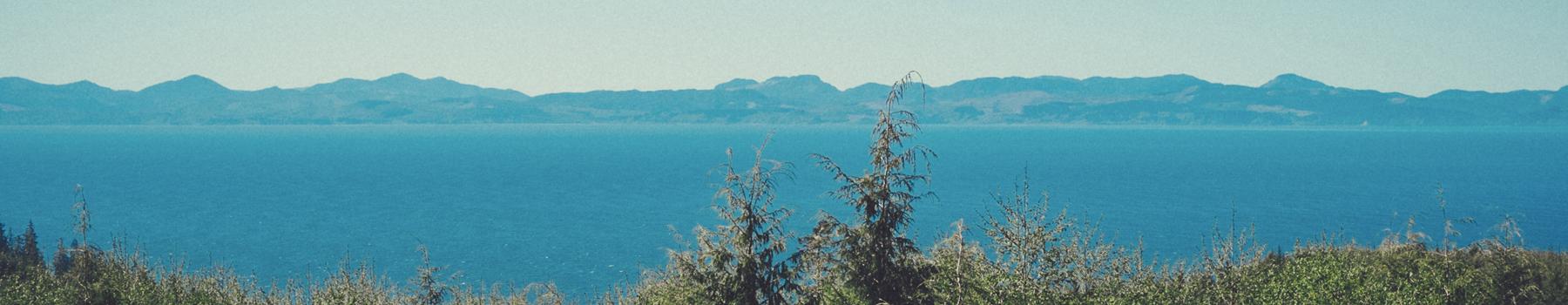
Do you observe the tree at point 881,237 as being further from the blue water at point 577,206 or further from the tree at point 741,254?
the blue water at point 577,206

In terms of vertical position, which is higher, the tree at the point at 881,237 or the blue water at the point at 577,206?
the tree at the point at 881,237

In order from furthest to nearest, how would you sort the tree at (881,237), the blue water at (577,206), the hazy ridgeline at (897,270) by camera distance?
1. the blue water at (577,206)
2. the tree at (881,237)
3. the hazy ridgeline at (897,270)

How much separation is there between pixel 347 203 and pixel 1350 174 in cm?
15460

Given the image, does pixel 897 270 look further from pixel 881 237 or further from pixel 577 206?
pixel 577 206

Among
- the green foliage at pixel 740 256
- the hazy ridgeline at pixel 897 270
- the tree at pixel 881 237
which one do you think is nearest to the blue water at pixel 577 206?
the hazy ridgeline at pixel 897 270

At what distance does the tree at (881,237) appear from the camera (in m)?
19.4

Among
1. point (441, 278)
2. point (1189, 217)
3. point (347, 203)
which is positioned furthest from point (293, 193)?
point (1189, 217)

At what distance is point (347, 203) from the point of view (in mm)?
121750

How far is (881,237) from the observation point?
1958 centimetres

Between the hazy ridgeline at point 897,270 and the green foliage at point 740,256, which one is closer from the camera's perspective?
the hazy ridgeline at point 897,270

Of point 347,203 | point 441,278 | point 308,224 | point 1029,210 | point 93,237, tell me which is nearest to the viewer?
point 1029,210

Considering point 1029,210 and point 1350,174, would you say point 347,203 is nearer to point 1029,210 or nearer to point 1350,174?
point 1029,210

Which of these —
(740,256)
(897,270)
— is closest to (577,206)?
(740,256)

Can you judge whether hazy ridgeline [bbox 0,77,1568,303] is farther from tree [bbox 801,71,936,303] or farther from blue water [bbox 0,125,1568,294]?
blue water [bbox 0,125,1568,294]
